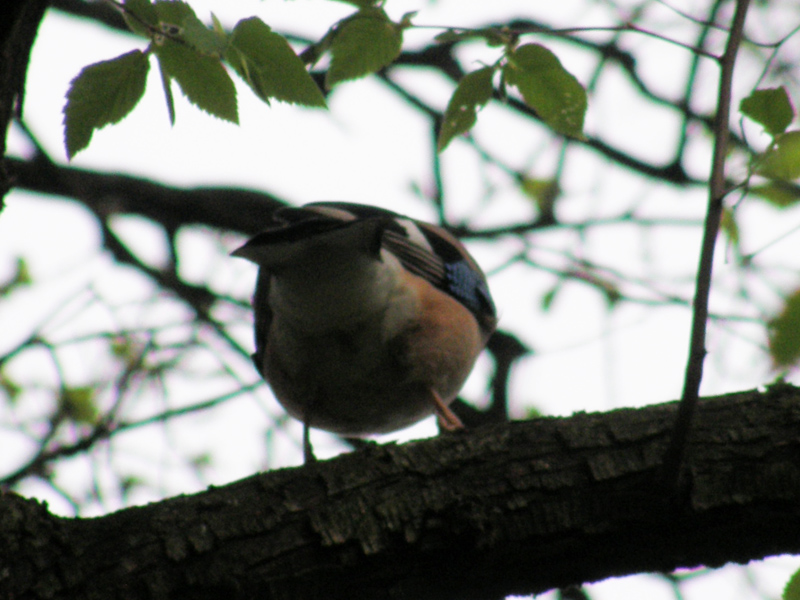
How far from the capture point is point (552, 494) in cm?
269

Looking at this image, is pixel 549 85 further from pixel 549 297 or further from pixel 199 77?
pixel 549 297

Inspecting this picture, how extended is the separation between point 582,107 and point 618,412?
→ 3.33ft

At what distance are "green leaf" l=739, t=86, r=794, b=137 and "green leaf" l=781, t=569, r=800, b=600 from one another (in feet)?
3.96

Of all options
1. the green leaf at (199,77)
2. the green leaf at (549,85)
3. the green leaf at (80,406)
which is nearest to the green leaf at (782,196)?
the green leaf at (549,85)

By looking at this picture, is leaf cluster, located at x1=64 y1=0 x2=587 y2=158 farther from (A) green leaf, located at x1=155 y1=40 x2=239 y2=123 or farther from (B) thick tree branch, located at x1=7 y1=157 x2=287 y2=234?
(B) thick tree branch, located at x1=7 y1=157 x2=287 y2=234

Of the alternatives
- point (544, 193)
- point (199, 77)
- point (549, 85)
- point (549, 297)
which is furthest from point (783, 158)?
point (544, 193)

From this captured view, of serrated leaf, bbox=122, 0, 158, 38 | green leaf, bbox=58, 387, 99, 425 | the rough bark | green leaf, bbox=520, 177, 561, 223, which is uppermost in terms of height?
green leaf, bbox=520, 177, 561, 223

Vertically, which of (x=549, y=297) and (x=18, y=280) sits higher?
(x=18, y=280)

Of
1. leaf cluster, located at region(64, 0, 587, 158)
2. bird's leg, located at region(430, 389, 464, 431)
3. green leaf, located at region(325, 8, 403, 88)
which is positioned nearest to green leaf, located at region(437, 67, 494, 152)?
green leaf, located at region(325, 8, 403, 88)

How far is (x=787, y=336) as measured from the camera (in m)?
2.43

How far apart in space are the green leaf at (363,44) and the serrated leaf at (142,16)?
0.56m

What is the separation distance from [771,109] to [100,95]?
68.7 inches

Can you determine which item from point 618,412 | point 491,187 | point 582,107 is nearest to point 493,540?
point 618,412

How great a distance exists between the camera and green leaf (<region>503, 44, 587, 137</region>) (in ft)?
8.50
